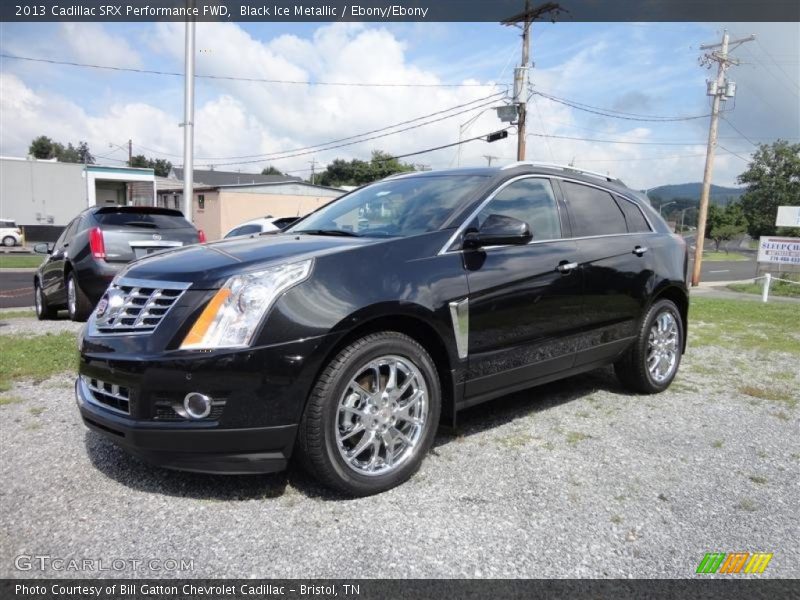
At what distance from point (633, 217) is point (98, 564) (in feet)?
14.4

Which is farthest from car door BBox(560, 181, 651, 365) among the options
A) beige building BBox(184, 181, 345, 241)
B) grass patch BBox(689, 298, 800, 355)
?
beige building BBox(184, 181, 345, 241)

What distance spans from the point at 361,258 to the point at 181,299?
2.91 feet

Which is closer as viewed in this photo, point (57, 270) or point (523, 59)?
point (57, 270)

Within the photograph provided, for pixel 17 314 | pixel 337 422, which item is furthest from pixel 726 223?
pixel 337 422

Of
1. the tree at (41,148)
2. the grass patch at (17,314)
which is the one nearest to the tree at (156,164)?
the tree at (41,148)

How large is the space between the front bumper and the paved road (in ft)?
33.6

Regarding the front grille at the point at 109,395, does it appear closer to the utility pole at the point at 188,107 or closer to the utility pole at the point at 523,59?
the utility pole at the point at 188,107

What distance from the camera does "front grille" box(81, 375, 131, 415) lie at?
282 cm

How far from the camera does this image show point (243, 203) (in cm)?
4200

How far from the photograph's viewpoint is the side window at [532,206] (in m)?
3.84

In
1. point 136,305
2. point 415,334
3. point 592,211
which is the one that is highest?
point 592,211

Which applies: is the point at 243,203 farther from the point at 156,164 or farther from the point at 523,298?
the point at 156,164

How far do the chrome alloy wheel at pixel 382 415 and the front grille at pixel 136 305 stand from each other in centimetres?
95

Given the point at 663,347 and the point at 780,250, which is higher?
the point at 780,250
